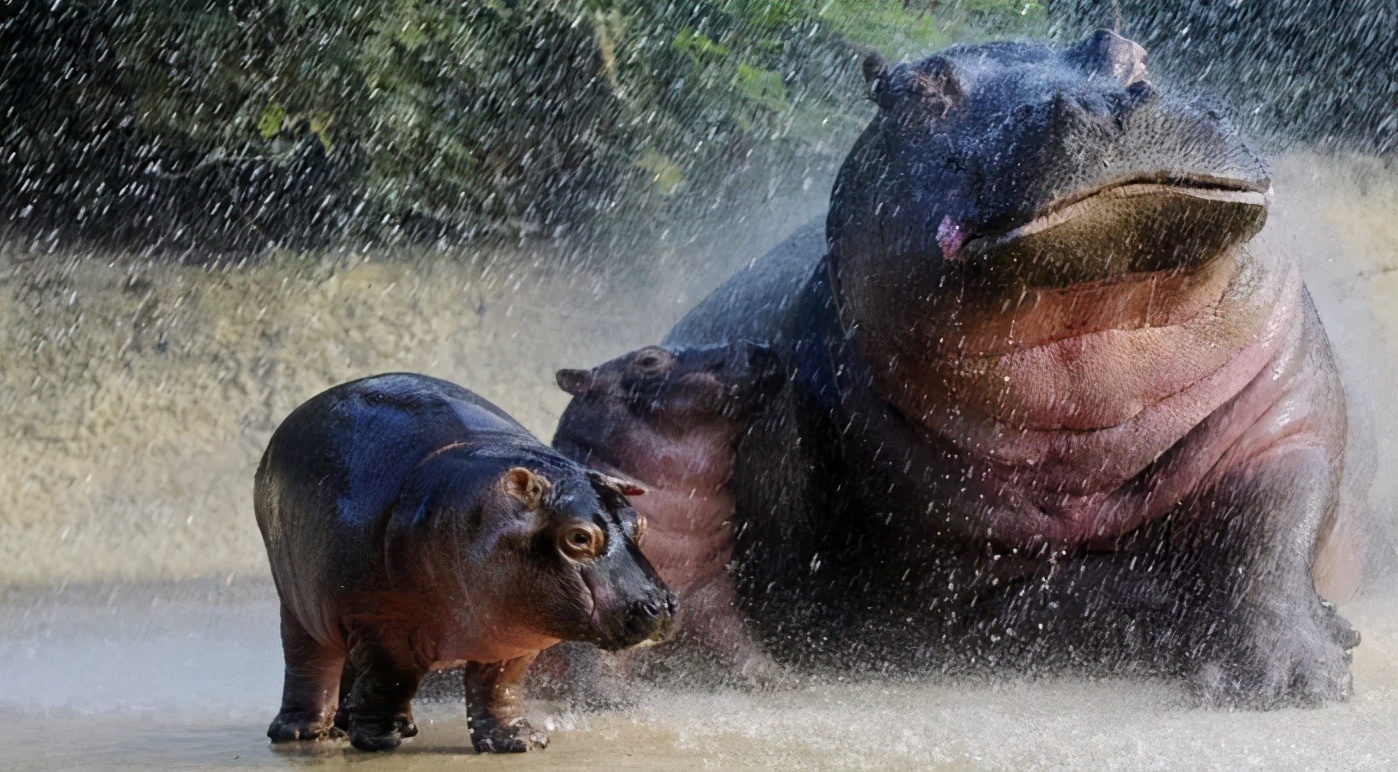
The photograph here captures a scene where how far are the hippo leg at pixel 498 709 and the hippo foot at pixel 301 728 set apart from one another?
409 millimetres

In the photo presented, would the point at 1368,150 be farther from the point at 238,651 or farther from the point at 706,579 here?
the point at 238,651

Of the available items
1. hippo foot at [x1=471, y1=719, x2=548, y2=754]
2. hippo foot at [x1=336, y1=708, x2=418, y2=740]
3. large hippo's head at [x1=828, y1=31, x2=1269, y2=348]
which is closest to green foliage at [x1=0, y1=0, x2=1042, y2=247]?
large hippo's head at [x1=828, y1=31, x2=1269, y2=348]

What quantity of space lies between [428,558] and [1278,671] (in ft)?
6.45

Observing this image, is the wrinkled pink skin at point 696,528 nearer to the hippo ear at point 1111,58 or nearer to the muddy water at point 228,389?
→ the muddy water at point 228,389

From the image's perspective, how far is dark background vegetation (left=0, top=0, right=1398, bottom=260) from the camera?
7562 millimetres

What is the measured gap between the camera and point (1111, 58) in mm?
4066

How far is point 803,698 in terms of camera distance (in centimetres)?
411

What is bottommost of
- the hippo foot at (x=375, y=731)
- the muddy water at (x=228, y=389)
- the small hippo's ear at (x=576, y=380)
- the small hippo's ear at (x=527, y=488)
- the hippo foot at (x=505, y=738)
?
the muddy water at (x=228, y=389)

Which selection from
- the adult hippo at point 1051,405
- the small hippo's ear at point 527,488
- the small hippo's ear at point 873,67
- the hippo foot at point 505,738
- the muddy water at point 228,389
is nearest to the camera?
the small hippo's ear at point 527,488

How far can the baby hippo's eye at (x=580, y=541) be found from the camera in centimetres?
291

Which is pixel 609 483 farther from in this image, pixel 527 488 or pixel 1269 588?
pixel 1269 588

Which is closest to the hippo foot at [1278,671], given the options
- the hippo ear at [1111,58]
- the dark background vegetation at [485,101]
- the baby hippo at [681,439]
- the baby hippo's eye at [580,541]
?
the baby hippo at [681,439]

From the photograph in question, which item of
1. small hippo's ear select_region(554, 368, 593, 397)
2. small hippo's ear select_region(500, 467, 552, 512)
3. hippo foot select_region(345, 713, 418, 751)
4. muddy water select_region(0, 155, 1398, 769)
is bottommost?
muddy water select_region(0, 155, 1398, 769)

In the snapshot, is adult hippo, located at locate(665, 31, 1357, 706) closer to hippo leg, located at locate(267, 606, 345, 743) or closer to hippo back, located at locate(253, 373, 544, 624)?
hippo back, located at locate(253, 373, 544, 624)
